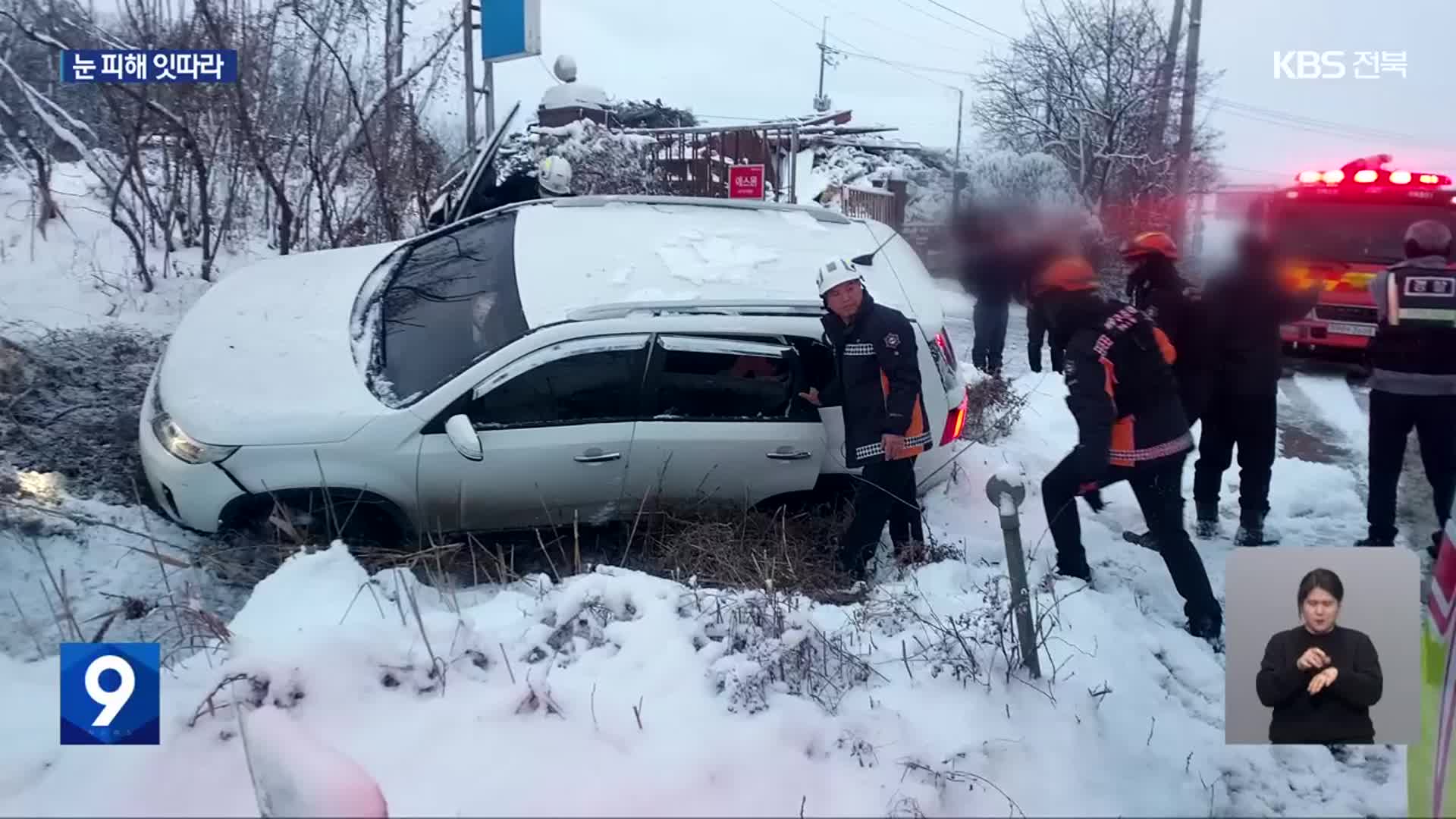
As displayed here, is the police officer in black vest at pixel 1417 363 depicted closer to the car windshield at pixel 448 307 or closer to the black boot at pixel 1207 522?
the black boot at pixel 1207 522

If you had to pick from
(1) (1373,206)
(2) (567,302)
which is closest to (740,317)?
(2) (567,302)

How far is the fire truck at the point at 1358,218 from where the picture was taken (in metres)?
7.98

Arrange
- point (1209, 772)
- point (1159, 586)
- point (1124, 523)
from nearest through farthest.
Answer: point (1209, 772) → point (1159, 586) → point (1124, 523)

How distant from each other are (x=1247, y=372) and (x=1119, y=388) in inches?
49.8

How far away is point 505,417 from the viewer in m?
4.14

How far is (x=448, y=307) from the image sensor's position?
15.1ft

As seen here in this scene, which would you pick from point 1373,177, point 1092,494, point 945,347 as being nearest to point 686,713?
point 945,347

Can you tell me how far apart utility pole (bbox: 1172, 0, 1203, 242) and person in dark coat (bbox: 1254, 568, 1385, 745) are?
19.8 ft

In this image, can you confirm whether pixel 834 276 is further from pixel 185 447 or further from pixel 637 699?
pixel 185 447

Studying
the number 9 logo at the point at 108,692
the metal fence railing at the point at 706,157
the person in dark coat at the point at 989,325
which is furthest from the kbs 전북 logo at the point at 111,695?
the metal fence railing at the point at 706,157

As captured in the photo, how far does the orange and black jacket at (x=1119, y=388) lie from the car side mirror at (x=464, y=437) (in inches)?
93.6

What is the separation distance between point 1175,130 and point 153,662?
1150 cm

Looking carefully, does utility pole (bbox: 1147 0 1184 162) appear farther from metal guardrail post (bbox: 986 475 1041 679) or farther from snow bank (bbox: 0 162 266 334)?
snow bank (bbox: 0 162 266 334)

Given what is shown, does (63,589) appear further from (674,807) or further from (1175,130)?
(1175,130)
